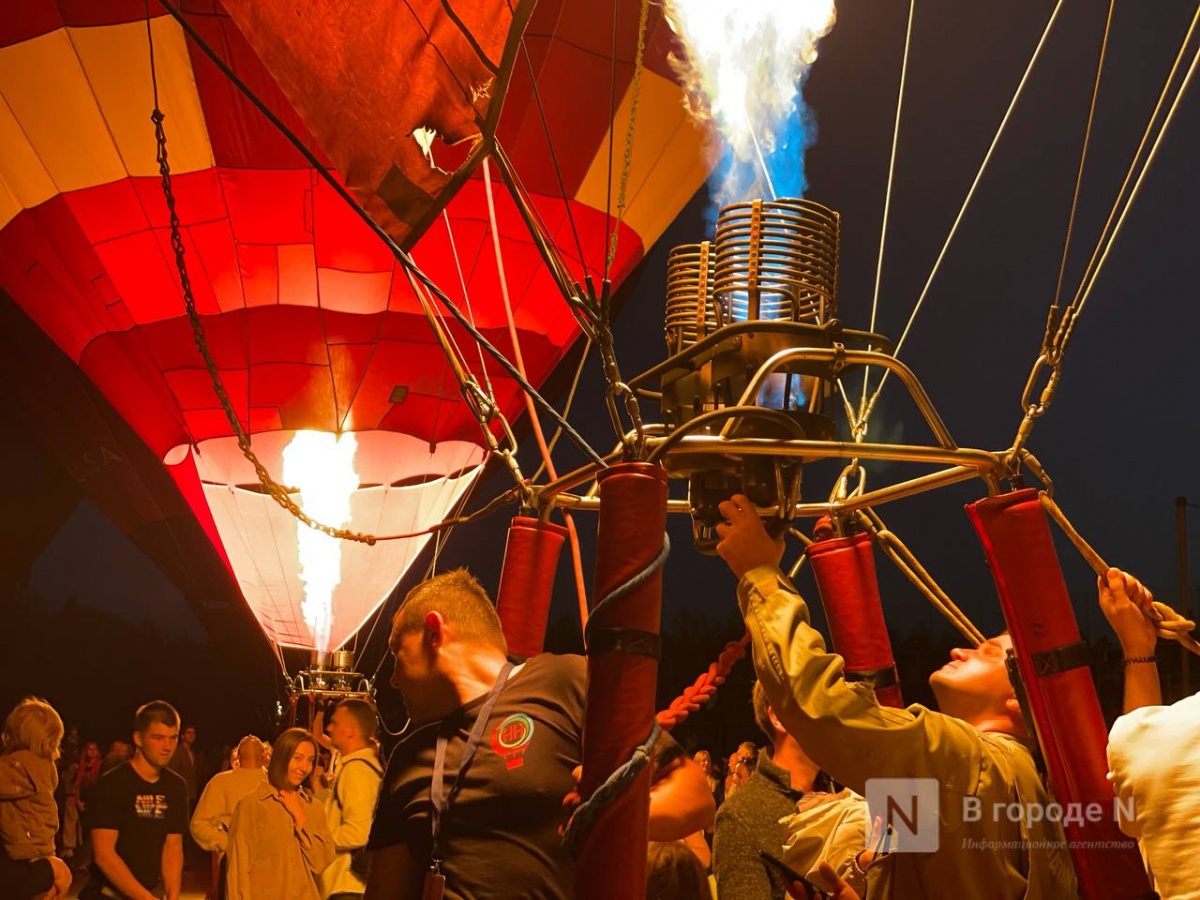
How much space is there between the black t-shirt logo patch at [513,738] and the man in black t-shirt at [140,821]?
3.00 metres

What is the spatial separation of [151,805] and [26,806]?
0.46 m

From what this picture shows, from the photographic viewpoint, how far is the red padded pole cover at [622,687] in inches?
60.0

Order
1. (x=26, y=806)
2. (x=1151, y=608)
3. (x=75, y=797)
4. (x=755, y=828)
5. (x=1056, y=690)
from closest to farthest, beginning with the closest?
(x=1056, y=690) < (x=1151, y=608) < (x=755, y=828) < (x=26, y=806) < (x=75, y=797)

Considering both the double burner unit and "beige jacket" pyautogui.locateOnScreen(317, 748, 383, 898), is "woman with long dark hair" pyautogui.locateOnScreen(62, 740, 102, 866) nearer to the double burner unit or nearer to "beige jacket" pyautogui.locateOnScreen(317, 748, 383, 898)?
"beige jacket" pyautogui.locateOnScreen(317, 748, 383, 898)

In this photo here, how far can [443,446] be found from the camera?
30.5 ft

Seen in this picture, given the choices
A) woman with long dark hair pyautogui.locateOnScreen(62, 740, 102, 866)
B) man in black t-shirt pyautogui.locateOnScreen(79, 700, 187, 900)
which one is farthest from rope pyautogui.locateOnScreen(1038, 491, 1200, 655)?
woman with long dark hair pyautogui.locateOnScreen(62, 740, 102, 866)

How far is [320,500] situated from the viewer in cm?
917

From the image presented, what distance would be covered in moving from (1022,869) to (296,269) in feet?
22.2

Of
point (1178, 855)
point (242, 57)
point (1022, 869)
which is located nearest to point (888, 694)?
point (1022, 869)

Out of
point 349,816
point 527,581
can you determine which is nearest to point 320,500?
point 349,816

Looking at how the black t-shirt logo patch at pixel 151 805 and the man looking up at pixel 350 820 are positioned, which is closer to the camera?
the man looking up at pixel 350 820

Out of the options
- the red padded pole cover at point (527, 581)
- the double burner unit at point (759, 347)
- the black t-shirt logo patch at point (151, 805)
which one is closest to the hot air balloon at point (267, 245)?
the black t-shirt logo patch at point (151, 805)

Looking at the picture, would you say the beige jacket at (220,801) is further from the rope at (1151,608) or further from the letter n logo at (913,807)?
the rope at (1151,608)

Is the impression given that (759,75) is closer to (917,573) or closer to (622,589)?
(917,573)
